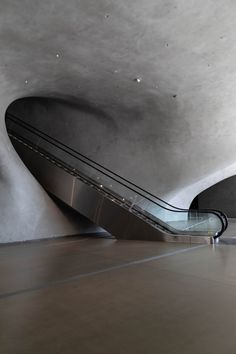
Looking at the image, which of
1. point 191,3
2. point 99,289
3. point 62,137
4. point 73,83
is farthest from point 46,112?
point 99,289

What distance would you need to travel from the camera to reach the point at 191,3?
563cm

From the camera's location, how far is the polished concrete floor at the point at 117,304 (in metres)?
2.50

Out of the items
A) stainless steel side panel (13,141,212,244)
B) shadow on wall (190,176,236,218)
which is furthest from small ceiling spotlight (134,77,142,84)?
shadow on wall (190,176,236,218)

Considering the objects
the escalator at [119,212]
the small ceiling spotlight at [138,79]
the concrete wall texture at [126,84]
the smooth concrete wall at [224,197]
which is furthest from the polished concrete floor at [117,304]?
the smooth concrete wall at [224,197]

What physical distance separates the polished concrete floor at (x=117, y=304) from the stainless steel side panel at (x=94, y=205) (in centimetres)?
283

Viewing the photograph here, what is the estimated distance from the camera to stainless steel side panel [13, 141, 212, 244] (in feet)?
30.2

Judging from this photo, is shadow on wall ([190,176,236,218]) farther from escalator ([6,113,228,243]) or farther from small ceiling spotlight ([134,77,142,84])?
small ceiling spotlight ([134,77,142,84])

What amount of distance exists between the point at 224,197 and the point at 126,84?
17093 mm

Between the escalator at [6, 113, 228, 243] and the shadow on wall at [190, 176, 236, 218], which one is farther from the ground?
the shadow on wall at [190, 176, 236, 218]

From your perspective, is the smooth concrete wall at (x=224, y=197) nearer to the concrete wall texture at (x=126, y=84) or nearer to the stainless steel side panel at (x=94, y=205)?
the concrete wall texture at (x=126, y=84)

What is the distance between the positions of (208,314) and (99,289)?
1480 millimetres

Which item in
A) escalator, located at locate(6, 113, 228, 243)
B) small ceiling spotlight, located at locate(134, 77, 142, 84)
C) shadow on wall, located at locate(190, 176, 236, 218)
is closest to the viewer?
small ceiling spotlight, located at locate(134, 77, 142, 84)

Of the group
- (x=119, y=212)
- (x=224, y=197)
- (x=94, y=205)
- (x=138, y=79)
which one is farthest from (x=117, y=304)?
(x=224, y=197)

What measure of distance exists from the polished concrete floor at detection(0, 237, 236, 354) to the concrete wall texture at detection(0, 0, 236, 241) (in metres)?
3.97
